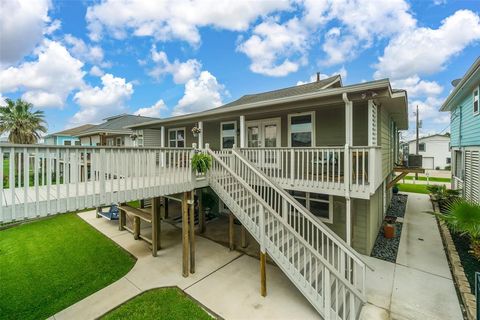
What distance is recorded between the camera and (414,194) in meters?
14.7

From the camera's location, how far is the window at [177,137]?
12.4 meters

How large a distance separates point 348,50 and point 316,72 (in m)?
3.02

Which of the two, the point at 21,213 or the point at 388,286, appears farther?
the point at 388,286

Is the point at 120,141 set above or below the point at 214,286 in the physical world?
above

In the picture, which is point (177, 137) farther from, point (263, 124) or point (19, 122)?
point (19, 122)

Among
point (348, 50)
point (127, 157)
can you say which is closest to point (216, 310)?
point (127, 157)

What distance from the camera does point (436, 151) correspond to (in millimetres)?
32219

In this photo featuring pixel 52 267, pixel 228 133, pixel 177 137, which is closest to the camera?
pixel 52 267

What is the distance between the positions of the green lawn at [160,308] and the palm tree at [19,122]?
21725mm

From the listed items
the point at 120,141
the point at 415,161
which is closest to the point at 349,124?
the point at 415,161

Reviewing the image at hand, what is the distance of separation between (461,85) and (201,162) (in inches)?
386

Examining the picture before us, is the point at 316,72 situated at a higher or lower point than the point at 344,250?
higher

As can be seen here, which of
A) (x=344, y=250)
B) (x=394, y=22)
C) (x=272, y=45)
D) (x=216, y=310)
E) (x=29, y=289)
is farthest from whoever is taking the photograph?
(x=272, y=45)

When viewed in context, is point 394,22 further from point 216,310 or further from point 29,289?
point 29,289
